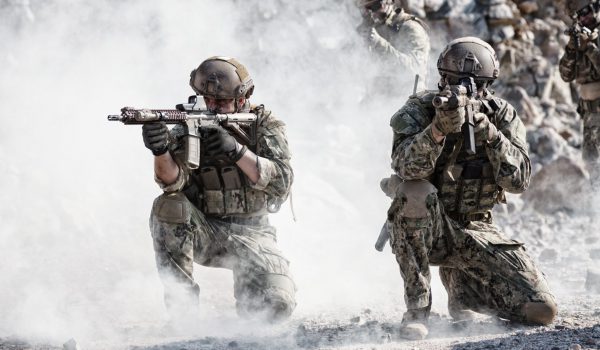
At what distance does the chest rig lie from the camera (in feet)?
15.6

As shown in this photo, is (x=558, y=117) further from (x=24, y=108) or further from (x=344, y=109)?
(x=24, y=108)

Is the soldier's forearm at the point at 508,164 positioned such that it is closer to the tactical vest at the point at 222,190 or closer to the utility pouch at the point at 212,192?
the tactical vest at the point at 222,190

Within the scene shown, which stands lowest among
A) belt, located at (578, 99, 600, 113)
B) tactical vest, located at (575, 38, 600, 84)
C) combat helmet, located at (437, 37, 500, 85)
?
combat helmet, located at (437, 37, 500, 85)

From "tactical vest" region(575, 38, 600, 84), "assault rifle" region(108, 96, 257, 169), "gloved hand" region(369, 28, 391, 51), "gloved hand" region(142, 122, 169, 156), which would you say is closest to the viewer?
"assault rifle" region(108, 96, 257, 169)

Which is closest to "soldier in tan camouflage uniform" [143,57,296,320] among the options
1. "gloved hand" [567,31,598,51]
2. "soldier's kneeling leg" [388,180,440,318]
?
"soldier's kneeling leg" [388,180,440,318]

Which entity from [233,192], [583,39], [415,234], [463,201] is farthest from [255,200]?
[583,39]

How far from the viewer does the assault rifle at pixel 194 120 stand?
14.3ft

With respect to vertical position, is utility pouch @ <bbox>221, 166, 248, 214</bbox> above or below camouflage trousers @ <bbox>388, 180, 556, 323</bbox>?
above

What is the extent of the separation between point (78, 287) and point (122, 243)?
0.75 m

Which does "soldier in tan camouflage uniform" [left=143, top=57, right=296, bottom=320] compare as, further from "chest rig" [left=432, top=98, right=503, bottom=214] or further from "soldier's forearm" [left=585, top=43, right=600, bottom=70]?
"soldier's forearm" [left=585, top=43, right=600, bottom=70]

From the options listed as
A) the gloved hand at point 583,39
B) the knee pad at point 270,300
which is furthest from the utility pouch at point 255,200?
the gloved hand at point 583,39

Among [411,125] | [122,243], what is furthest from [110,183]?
[411,125]

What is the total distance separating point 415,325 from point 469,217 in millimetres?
761

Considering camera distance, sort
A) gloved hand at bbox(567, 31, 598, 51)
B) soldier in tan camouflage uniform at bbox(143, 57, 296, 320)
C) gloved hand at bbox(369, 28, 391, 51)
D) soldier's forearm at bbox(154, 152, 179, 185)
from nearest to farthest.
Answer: soldier's forearm at bbox(154, 152, 179, 185), soldier in tan camouflage uniform at bbox(143, 57, 296, 320), gloved hand at bbox(369, 28, 391, 51), gloved hand at bbox(567, 31, 598, 51)
